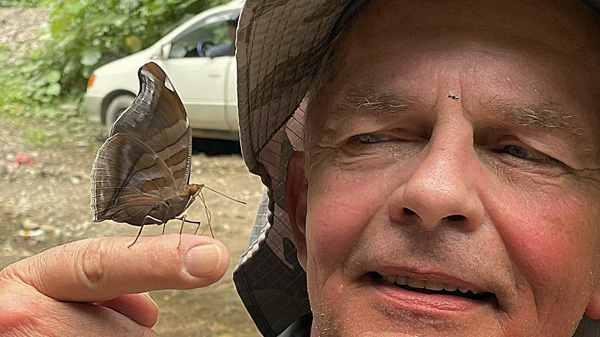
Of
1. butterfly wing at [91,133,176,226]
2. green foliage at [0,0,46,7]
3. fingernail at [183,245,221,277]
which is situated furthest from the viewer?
green foliage at [0,0,46,7]

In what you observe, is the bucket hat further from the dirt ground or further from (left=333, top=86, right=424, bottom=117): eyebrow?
the dirt ground

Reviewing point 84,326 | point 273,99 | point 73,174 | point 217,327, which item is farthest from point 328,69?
point 73,174

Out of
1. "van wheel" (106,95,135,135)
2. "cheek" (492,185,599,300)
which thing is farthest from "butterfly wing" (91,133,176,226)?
"van wheel" (106,95,135,135)

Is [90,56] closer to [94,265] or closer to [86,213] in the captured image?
[86,213]

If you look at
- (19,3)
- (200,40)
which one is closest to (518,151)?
(200,40)

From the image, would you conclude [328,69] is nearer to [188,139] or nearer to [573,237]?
[188,139]
